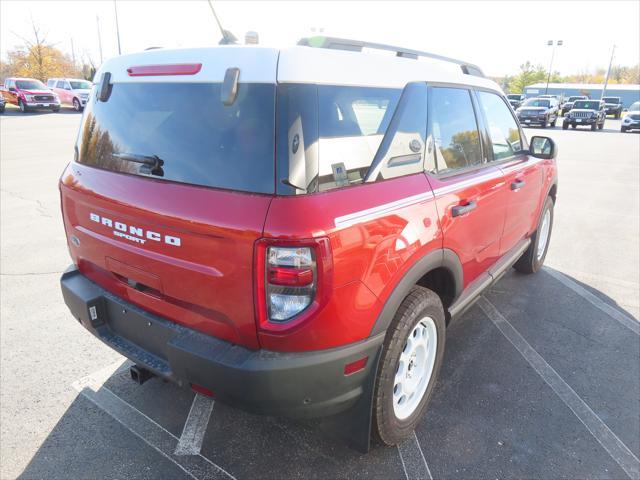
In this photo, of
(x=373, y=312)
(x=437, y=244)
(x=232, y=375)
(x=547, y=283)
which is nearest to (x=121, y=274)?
(x=232, y=375)

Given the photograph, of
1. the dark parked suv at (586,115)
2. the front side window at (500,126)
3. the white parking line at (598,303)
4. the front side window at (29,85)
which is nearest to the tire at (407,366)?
the front side window at (500,126)

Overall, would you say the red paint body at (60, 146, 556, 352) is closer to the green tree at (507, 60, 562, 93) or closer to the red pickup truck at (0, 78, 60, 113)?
the red pickup truck at (0, 78, 60, 113)

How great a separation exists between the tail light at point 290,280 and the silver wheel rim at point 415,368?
0.79m

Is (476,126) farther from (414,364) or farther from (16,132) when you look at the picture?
(16,132)

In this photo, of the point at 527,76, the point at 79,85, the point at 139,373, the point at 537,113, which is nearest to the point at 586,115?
the point at 537,113

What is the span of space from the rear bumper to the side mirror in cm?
277

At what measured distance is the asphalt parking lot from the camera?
2.42m

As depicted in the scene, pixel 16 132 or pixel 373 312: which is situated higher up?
pixel 373 312

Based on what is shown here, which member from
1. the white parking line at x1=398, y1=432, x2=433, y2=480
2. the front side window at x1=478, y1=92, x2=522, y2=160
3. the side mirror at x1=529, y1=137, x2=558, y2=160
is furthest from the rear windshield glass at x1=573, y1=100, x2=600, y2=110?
the white parking line at x1=398, y1=432, x2=433, y2=480

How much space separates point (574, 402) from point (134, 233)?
2808 mm

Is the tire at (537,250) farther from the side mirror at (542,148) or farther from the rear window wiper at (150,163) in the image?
the rear window wiper at (150,163)

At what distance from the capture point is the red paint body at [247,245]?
5.96 feet

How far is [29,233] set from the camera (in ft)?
19.3

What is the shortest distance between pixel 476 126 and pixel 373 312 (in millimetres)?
1815
